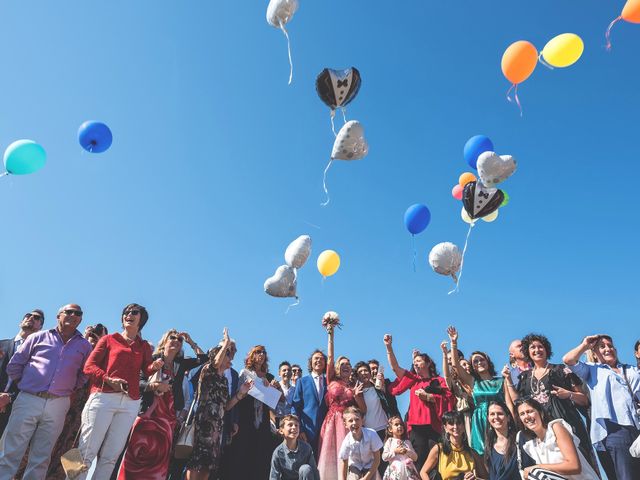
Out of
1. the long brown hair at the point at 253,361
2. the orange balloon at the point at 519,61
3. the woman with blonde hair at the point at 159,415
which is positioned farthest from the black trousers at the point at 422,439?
the orange balloon at the point at 519,61

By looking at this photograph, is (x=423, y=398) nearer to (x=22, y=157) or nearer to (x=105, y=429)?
(x=105, y=429)

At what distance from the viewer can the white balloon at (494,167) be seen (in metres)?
6.41

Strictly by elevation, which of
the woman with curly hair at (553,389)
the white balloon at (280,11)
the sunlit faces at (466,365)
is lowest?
the woman with curly hair at (553,389)

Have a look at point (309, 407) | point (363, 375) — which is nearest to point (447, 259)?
point (363, 375)

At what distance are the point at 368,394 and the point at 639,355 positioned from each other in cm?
275

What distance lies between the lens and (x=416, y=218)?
279 inches

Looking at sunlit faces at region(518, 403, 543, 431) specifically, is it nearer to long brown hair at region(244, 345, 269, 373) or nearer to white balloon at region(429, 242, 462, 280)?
long brown hair at region(244, 345, 269, 373)

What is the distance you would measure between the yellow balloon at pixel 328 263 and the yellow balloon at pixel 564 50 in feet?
13.0

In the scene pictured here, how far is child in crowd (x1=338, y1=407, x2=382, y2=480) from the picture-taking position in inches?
185

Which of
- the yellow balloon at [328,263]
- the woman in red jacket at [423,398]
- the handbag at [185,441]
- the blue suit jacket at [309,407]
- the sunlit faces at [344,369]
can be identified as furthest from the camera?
the yellow balloon at [328,263]

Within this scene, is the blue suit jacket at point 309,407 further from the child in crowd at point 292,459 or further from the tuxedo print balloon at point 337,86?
the tuxedo print balloon at point 337,86

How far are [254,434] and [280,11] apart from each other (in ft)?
16.8

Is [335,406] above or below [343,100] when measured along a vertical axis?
below

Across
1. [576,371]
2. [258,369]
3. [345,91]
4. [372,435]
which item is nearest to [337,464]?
[372,435]
